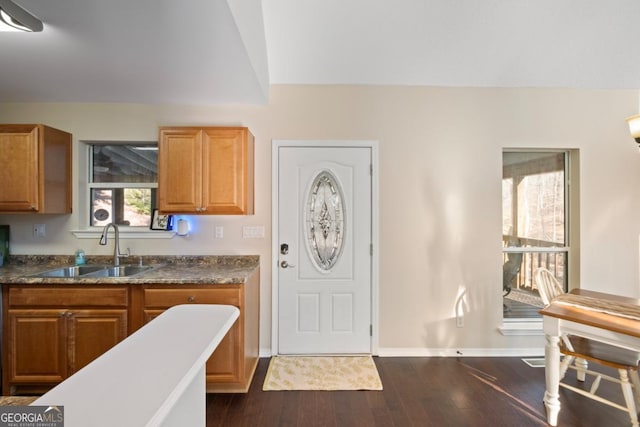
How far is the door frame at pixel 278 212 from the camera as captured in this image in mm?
2928

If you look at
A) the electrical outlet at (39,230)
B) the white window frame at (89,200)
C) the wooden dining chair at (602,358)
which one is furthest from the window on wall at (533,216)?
the electrical outlet at (39,230)

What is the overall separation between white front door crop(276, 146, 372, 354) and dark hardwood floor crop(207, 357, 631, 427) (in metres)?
0.50

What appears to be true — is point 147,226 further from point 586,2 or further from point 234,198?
point 586,2

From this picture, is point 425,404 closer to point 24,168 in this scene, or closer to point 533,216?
point 533,216

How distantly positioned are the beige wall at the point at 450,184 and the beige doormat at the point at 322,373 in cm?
31

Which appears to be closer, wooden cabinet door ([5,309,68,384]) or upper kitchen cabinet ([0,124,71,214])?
wooden cabinet door ([5,309,68,384])

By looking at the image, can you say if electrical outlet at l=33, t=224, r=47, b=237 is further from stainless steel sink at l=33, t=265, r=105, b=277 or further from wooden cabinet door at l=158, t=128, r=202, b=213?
wooden cabinet door at l=158, t=128, r=202, b=213

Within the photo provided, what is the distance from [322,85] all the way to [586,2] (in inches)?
85.3

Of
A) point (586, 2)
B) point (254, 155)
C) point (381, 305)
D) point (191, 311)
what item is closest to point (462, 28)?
point (586, 2)

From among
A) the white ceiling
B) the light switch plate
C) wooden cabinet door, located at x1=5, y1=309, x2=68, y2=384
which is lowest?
wooden cabinet door, located at x1=5, y1=309, x2=68, y2=384

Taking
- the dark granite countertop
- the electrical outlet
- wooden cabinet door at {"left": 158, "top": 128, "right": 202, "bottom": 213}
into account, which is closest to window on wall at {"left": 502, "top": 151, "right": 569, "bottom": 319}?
the dark granite countertop

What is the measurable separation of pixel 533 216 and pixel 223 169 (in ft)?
9.96

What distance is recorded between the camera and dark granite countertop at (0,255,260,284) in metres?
2.25

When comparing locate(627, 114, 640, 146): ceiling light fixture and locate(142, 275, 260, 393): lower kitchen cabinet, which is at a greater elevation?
locate(627, 114, 640, 146): ceiling light fixture
